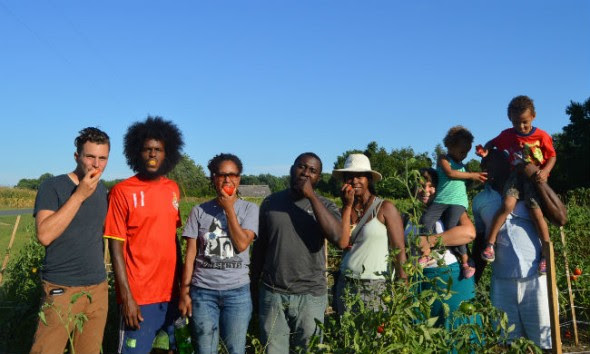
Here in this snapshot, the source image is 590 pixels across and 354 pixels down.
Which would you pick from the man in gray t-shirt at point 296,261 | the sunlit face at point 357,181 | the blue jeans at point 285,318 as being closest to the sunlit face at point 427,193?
the sunlit face at point 357,181

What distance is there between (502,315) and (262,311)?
1462 mm

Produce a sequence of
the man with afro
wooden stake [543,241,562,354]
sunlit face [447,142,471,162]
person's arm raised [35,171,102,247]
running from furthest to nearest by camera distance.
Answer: sunlit face [447,142,471,162], the man with afro, person's arm raised [35,171,102,247], wooden stake [543,241,562,354]

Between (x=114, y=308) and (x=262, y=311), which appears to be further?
(x=114, y=308)

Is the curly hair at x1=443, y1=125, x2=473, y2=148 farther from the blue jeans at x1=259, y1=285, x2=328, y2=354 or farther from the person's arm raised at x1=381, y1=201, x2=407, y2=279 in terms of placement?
the blue jeans at x1=259, y1=285, x2=328, y2=354

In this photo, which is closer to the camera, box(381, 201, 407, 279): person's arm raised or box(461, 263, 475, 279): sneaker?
box(381, 201, 407, 279): person's arm raised

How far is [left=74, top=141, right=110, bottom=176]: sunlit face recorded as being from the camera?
9.20 feet

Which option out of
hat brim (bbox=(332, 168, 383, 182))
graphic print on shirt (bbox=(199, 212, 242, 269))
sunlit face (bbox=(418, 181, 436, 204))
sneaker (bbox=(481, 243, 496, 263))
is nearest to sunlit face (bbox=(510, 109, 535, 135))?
sunlit face (bbox=(418, 181, 436, 204))

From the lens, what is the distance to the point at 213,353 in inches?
111

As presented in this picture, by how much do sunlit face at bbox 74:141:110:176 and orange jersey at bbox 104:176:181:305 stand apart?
0.56 feet

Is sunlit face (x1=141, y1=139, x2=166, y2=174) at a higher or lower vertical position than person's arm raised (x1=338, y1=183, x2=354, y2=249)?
higher

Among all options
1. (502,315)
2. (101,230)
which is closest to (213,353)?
(101,230)

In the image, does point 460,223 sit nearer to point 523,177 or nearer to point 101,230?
point 523,177

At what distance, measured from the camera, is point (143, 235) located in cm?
284

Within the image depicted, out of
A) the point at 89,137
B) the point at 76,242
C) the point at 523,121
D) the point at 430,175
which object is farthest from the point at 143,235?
the point at 523,121
